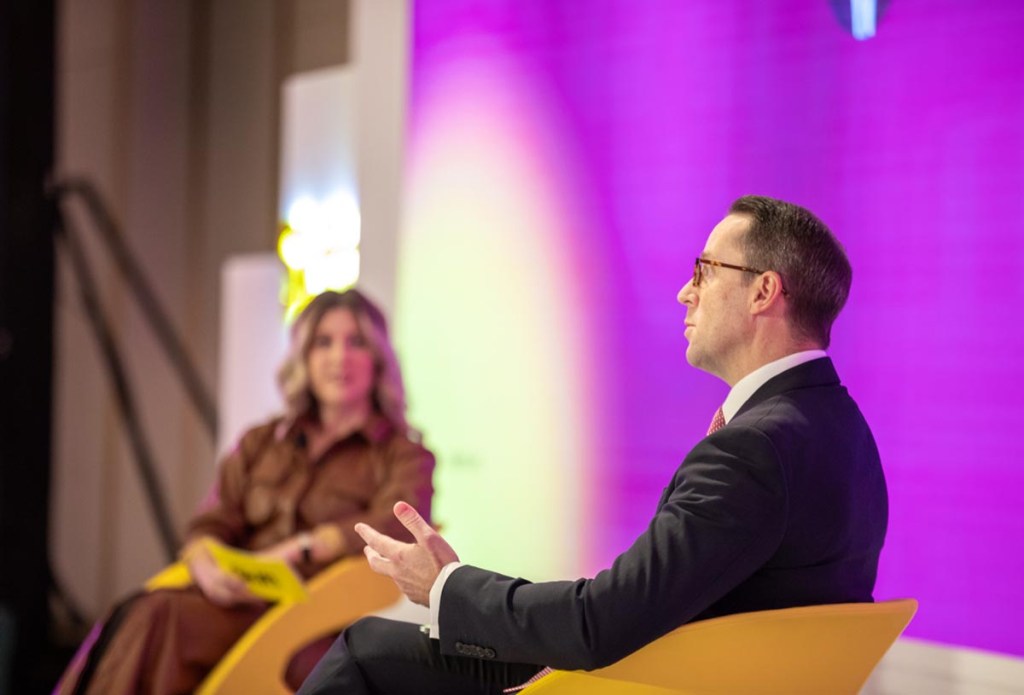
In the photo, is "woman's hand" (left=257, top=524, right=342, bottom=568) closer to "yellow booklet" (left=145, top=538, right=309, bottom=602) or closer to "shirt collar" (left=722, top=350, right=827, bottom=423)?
"yellow booklet" (left=145, top=538, right=309, bottom=602)

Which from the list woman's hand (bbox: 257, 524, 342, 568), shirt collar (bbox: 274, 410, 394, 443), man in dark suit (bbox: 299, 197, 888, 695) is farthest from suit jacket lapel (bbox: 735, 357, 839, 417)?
shirt collar (bbox: 274, 410, 394, 443)

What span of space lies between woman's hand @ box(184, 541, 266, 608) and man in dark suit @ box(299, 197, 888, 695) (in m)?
1.03

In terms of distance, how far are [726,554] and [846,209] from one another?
147cm

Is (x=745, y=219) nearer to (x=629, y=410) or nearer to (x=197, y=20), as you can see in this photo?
(x=629, y=410)

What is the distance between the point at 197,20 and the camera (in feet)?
17.0

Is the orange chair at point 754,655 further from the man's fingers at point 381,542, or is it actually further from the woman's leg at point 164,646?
the woman's leg at point 164,646

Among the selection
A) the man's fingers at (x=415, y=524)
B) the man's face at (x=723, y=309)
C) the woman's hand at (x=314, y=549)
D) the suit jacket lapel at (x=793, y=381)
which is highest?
the man's face at (x=723, y=309)

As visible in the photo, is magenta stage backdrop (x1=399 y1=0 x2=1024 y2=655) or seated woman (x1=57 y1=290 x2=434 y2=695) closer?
magenta stage backdrop (x1=399 y1=0 x2=1024 y2=655)

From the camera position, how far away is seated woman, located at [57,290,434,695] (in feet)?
9.52

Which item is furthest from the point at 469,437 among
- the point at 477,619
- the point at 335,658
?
the point at 477,619

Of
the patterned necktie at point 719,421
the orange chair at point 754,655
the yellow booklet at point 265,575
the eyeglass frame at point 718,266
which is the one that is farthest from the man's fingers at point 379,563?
the yellow booklet at point 265,575

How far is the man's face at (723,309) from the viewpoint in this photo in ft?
6.40

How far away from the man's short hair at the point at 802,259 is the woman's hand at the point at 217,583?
5.69 feet

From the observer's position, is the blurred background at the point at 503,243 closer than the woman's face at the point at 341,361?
Yes
